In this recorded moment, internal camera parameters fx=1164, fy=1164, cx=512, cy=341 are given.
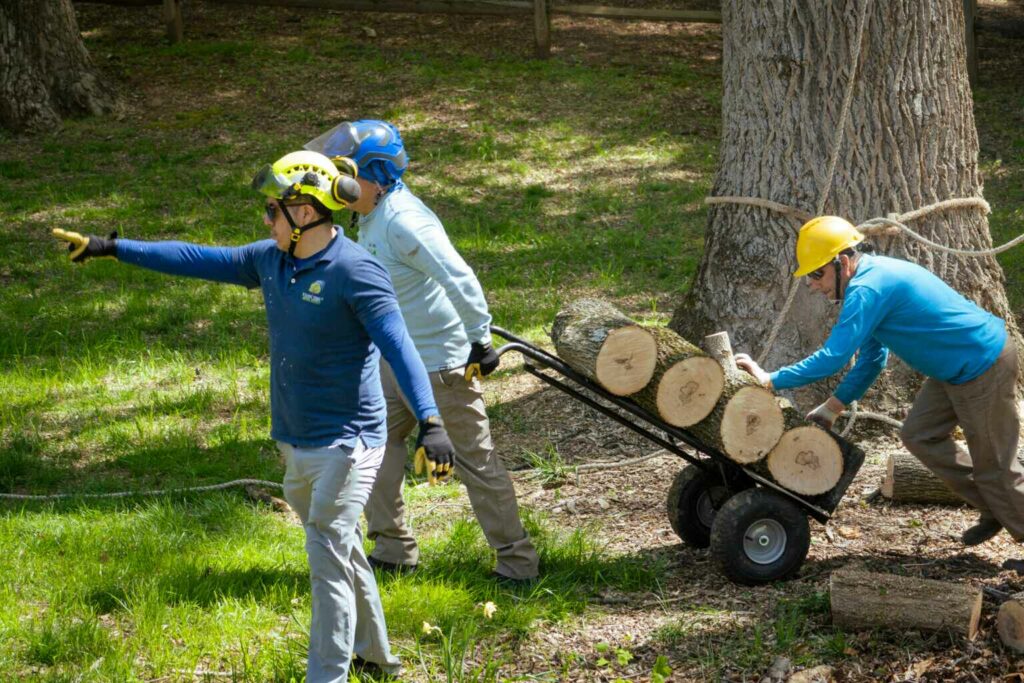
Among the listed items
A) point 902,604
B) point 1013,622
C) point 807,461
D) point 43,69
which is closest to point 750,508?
point 807,461

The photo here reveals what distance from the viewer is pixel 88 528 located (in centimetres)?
555

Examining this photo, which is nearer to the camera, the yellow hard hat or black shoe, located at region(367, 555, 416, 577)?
the yellow hard hat

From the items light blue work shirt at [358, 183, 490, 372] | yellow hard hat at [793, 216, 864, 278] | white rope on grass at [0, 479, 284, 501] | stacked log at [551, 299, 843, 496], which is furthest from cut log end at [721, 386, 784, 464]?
white rope on grass at [0, 479, 284, 501]

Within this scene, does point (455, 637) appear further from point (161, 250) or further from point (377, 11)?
point (377, 11)

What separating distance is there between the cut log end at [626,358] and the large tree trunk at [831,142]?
1859 millimetres

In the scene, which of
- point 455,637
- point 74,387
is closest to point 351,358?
point 455,637

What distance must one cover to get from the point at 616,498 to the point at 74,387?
3708mm

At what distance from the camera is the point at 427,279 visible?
15.9ft

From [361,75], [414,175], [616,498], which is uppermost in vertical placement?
[361,75]

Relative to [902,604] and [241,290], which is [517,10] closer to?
[241,290]

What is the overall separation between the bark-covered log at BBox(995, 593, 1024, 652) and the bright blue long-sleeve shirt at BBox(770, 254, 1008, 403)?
38.2 inches

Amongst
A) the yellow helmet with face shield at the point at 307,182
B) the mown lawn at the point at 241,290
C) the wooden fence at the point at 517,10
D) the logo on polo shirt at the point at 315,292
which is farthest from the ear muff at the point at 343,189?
the wooden fence at the point at 517,10

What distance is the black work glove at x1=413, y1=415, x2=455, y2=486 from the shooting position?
387 cm

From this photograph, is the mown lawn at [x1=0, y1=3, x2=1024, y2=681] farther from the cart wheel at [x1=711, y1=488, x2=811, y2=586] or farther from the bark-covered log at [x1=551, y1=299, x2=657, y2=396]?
the bark-covered log at [x1=551, y1=299, x2=657, y2=396]
